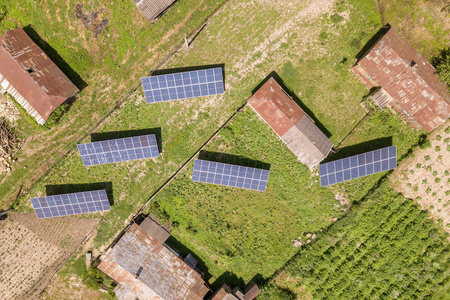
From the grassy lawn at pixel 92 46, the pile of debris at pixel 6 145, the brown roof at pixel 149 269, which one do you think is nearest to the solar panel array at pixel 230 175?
the brown roof at pixel 149 269

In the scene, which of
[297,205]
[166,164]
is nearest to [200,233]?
[166,164]

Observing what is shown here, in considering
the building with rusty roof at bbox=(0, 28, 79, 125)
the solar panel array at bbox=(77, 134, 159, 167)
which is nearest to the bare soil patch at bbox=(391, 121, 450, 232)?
the solar panel array at bbox=(77, 134, 159, 167)

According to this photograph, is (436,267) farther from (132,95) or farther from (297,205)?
(132,95)

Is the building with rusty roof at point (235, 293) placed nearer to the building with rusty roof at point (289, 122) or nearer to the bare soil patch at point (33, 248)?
the building with rusty roof at point (289, 122)

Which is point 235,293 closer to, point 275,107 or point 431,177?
point 275,107

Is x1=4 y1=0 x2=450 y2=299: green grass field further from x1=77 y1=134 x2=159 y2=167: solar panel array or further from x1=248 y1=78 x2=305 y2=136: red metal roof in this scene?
x1=248 y1=78 x2=305 y2=136: red metal roof

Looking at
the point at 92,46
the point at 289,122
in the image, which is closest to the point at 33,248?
the point at 92,46
